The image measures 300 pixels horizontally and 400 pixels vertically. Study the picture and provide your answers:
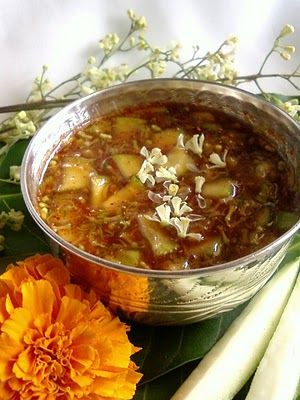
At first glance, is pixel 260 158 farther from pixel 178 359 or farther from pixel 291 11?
pixel 291 11

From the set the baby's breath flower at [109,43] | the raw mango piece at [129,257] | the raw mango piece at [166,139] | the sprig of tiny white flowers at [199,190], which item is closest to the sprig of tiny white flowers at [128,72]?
the baby's breath flower at [109,43]

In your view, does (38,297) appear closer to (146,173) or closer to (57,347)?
(57,347)

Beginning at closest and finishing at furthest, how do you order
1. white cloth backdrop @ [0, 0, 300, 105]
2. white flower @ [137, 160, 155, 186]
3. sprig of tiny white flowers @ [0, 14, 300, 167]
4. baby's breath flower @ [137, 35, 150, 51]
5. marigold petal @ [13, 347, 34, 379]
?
marigold petal @ [13, 347, 34, 379], white flower @ [137, 160, 155, 186], sprig of tiny white flowers @ [0, 14, 300, 167], baby's breath flower @ [137, 35, 150, 51], white cloth backdrop @ [0, 0, 300, 105]

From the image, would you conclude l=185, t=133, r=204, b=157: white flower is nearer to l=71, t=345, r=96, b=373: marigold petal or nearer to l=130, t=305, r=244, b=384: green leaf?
l=130, t=305, r=244, b=384: green leaf

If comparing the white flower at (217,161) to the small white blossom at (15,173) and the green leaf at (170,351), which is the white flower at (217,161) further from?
the small white blossom at (15,173)

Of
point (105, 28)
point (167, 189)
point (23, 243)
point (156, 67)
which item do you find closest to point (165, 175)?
point (167, 189)

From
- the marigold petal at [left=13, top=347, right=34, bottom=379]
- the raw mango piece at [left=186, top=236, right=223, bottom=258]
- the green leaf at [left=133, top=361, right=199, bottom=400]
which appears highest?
the raw mango piece at [left=186, top=236, right=223, bottom=258]

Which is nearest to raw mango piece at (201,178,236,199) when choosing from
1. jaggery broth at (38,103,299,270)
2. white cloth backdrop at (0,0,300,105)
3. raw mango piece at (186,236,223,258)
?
jaggery broth at (38,103,299,270)
